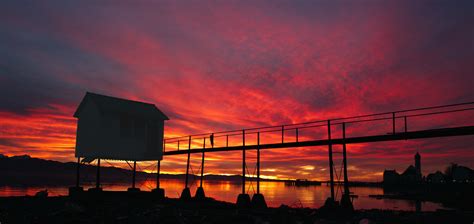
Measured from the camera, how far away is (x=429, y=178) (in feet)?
433

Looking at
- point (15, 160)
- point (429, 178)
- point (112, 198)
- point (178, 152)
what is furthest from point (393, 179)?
point (15, 160)

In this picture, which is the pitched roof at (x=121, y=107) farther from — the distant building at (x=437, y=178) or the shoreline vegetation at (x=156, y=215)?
the distant building at (x=437, y=178)

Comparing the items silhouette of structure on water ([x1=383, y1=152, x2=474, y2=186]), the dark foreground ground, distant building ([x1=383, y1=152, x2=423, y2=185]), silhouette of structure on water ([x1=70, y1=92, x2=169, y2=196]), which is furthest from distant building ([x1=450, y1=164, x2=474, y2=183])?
silhouette of structure on water ([x1=70, y1=92, x2=169, y2=196])

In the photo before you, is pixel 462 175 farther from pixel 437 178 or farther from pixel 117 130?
pixel 117 130

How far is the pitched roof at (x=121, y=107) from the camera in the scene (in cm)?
3038

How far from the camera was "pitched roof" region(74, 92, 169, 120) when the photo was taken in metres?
30.4

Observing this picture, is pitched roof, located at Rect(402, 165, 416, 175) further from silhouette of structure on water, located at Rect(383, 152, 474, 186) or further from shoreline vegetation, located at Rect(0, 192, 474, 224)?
shoreline vegetation, located at Rect(0, 192, 474, 224)

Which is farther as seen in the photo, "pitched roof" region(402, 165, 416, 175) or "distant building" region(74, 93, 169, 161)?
"pitched roof" region(402, 165, 416, 175)

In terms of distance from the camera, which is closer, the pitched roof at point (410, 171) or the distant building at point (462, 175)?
the distant building at point (462, 175)

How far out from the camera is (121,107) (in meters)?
31.3

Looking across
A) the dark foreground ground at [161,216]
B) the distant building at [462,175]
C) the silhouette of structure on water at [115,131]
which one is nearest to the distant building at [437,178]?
the distant building at [462,175]

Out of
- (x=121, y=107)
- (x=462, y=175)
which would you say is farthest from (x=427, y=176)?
(x=121, y=107)

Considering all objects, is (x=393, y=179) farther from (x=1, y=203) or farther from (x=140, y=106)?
(x=1, y=203)

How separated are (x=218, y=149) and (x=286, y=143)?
754cm
